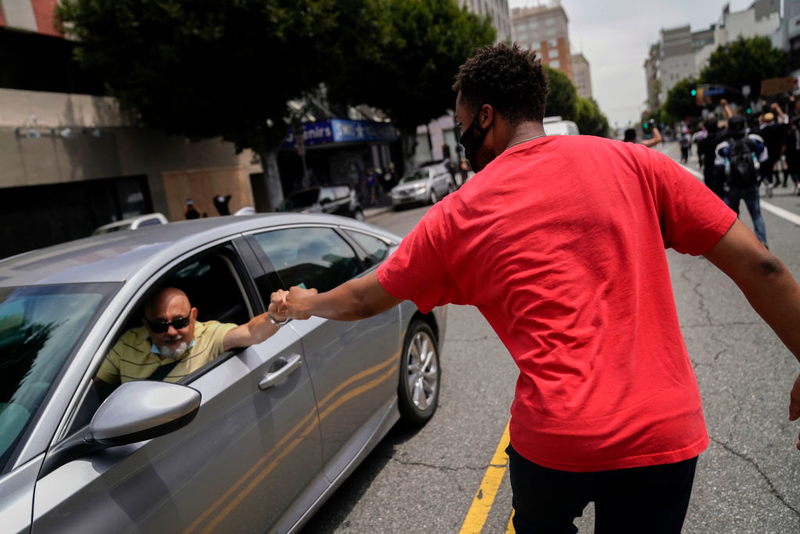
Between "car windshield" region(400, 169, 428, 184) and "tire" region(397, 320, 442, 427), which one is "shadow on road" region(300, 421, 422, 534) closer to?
"tire" region(397, 320, 442, 427)

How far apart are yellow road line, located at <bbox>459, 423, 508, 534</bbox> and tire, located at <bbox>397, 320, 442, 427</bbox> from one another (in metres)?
0.55

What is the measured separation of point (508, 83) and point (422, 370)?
2649 mm

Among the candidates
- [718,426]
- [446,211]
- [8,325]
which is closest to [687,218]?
[446,211]

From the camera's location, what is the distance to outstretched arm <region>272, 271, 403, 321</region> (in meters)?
1.68

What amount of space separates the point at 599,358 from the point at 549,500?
0.38 metres

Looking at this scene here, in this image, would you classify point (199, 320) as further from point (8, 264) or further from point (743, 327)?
point (743, 327)

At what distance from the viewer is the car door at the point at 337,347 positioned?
2803mm

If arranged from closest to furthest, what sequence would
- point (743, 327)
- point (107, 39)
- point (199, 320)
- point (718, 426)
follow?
point (199, 320)
point (718, 426)
point (743, 327)
point (107, 39)

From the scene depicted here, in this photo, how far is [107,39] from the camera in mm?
16281

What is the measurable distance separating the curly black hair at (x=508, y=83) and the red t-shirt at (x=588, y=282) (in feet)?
0.40

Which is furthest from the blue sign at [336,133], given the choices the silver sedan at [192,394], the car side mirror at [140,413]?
the car side mirror at [140,413]

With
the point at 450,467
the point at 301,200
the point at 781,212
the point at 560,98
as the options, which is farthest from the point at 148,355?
the point at 560,98

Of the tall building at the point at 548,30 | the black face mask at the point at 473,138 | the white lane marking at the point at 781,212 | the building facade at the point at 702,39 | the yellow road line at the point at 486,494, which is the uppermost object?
the tall building at the point at 548,30

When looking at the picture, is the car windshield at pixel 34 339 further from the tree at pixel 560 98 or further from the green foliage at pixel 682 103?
the green foliage at pixel 682 103
